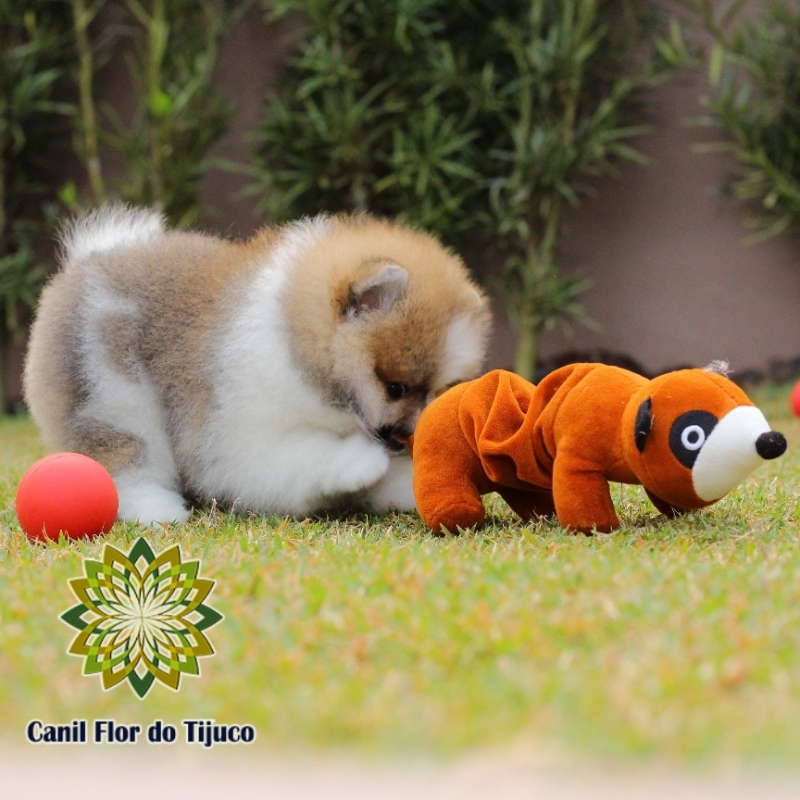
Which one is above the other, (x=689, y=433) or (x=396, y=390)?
(x=396, y=390)

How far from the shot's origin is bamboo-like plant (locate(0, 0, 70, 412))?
6363 millimetres

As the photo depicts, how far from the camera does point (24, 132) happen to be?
22.2 ft

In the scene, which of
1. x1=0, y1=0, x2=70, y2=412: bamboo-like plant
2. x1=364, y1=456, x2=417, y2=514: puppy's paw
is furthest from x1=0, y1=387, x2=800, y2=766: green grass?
x1=0, y1=0, x2=70, y2=412: bamboo-like plant

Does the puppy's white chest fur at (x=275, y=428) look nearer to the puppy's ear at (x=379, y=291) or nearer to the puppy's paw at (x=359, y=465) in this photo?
the puppy's paw at (x=359, y=465)

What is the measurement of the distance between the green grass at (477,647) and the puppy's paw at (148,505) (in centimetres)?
46

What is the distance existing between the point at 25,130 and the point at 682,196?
4.58 meters

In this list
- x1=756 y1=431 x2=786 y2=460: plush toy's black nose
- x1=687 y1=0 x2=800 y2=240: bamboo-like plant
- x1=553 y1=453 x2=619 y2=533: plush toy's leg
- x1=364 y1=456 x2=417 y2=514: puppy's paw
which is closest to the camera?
x1=756 y1=431 x2=786 y2=460: plush toy's black nose

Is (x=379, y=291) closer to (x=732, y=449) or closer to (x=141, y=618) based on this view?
(x=732, y=449)

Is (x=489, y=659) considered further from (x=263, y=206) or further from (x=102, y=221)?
(x=263, y=206)

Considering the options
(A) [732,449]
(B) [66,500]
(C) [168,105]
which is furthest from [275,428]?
(C) [168,105]

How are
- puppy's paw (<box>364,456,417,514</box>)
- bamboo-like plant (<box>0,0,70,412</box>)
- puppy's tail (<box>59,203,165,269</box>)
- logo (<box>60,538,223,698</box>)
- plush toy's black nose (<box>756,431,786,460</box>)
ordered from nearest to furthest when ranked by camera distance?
1. logo (<box>60,538,223,698</box>)
2. plush toy's black nose (<box>756,431,786,460</box>)
3. puppy's paw (<box>364,456,417,514</box>)
4. puppy's tail (<box>59,203,165,269</box>)
5. bamboo-like plant (<box>0,0,70,412</box>)

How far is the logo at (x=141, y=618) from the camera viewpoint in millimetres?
1424

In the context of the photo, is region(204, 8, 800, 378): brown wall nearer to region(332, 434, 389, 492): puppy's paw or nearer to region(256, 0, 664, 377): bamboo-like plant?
region(256, 0, 664, 377): bamboo-like plant

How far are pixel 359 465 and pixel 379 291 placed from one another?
0.47 m
